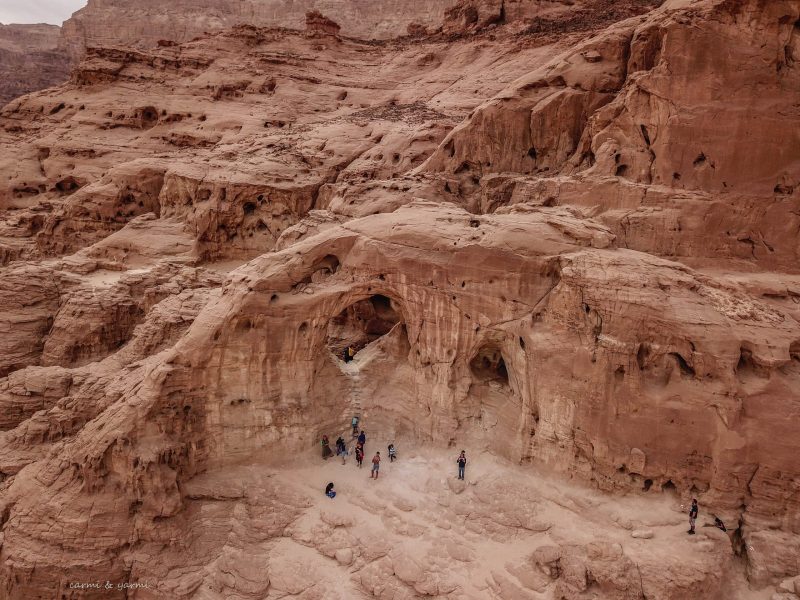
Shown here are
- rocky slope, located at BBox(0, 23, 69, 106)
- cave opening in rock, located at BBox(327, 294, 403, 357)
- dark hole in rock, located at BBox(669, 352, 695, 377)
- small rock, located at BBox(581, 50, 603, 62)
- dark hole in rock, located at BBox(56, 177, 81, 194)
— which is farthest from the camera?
rocky slope, located at BBox(0, 23, 69, 106)

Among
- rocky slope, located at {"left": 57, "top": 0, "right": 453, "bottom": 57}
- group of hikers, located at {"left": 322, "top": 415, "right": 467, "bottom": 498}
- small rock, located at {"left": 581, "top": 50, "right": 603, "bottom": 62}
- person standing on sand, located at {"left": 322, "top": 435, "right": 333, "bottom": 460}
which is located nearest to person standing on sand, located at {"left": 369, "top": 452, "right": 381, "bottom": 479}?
group of hikers, located at {"left": 322, "top": 415, "right": 467, "bottom": 498}

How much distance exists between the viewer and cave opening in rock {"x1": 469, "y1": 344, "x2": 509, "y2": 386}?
45.4 ft

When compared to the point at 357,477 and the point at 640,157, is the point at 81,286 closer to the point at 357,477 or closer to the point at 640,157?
the point at 357,477

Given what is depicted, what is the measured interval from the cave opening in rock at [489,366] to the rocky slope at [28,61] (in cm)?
5995

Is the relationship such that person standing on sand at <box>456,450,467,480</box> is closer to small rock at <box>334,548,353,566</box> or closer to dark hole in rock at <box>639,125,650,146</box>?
small rock at <box>334,548,353,566</box>

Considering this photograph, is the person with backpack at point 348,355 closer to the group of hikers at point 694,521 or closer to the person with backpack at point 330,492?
the person with backpack at point 330,492

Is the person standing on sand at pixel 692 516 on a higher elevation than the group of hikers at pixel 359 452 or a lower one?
higher

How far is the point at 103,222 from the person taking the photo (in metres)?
24.1

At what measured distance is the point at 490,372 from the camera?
46.4 feet

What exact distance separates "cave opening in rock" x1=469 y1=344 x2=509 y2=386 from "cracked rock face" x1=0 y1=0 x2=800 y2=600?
0.23ft

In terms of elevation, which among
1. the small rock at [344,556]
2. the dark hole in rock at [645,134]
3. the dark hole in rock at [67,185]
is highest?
the dark hole in rock at [645,134]

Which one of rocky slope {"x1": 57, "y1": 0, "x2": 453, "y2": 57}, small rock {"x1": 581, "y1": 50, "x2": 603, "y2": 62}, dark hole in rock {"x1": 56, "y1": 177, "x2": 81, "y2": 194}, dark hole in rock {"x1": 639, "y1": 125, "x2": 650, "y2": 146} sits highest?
rocky slope {"x1": 57, "y1": 0, "x2": 453, "y2": 57}

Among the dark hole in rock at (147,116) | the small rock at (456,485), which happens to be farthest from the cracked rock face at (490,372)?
the dark hole in rock at (147,116)

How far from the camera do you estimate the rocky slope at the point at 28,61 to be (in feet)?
180
